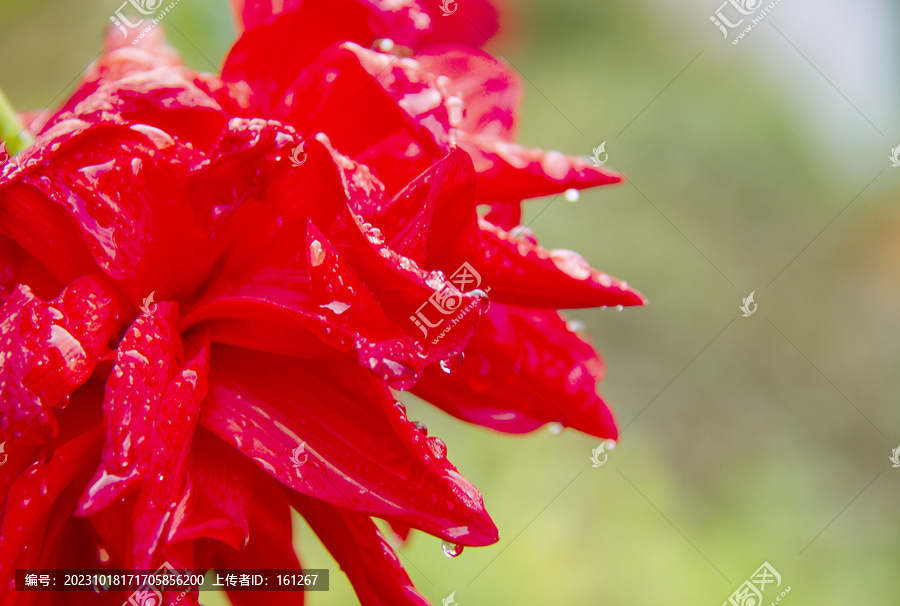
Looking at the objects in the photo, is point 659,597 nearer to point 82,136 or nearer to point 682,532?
point 682,532

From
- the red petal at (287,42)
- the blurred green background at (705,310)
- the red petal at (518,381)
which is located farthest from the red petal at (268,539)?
the blurred green background at (705,310)

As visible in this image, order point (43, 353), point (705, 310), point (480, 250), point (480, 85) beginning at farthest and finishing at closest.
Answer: point (705, 310) → point (480, 85) → point (480, 250) → point (43, 353)

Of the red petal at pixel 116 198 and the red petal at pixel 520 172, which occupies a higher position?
the red petal at pixel 520 172

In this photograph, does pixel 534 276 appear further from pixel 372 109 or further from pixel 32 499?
pixel 32 499

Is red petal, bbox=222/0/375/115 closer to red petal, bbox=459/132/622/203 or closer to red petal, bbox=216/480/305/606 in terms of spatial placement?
red petal, bbox=459/132/622/203

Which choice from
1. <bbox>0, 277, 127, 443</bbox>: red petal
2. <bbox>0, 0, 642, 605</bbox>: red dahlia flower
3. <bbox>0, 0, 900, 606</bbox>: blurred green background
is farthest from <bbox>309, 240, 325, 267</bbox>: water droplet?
<bbox>0, 0, 900, 606</bbox>: blurred green background

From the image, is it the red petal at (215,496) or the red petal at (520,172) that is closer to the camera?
the red petal at (215,496)

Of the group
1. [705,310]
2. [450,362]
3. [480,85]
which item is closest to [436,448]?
[450,362]

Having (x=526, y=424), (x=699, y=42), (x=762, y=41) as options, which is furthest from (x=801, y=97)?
(x=526, y=424)

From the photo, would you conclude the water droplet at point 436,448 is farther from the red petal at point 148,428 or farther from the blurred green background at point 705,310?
the blurred green background at point 705,310
